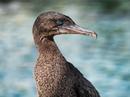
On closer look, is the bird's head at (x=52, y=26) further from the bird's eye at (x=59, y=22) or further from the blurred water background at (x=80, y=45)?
the blurred water background at (x=80, y=45)

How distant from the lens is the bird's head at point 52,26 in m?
6.71

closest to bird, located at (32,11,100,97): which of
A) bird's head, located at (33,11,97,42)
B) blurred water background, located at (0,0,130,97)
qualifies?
bird's head, located at (33,11,97,42)

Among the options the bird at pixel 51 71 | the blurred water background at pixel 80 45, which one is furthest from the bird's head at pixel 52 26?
the blurred water background at pixel 80 45

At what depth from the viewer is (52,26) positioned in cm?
676

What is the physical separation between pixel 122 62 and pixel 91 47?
1574mm

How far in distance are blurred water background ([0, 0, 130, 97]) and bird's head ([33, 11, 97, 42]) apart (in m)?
6.47

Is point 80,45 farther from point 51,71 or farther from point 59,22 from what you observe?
point 59,22

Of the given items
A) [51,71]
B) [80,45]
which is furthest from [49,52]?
[80,45]

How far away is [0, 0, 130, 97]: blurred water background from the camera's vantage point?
47.6 ft

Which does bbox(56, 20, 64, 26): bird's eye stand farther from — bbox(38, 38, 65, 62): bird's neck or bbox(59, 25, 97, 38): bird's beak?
bbox(38, 38, 65, 62): bird's neck

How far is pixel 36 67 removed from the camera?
6.93 meters

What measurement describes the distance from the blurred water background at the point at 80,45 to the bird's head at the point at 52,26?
21.2ft

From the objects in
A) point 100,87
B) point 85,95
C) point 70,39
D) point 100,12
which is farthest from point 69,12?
point 85,95

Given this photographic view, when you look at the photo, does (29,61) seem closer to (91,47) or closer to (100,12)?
(91,47)
